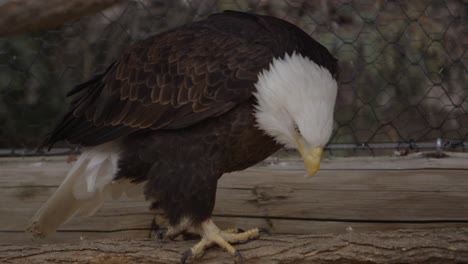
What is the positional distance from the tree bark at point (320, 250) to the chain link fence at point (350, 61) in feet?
3.84

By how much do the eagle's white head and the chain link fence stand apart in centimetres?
118

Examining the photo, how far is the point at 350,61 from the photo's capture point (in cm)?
436

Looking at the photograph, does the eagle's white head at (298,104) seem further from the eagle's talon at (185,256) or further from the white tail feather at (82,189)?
the white tail feather at (82,189)

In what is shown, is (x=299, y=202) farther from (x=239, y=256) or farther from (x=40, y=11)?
(x=40, y=11)

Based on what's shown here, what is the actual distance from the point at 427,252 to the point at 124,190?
1.28 metres

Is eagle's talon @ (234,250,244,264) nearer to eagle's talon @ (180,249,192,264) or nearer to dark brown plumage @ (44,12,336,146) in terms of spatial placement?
eagle's talon @ (180,249,192,264)

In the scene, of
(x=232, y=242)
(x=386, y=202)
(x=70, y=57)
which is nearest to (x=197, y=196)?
(x=232, y=242)

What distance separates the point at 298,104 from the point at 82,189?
1.01 metres

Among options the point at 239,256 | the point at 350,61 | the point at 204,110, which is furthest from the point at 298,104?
the point at 350,61

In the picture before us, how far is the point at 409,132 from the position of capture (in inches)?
168

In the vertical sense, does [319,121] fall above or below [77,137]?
above

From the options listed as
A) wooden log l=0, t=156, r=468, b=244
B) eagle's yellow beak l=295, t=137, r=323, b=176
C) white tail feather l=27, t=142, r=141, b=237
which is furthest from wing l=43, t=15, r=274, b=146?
wooden log l=0, t=156, r=468, b=244

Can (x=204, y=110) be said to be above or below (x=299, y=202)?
above

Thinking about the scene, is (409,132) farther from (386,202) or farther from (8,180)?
(8,180)
